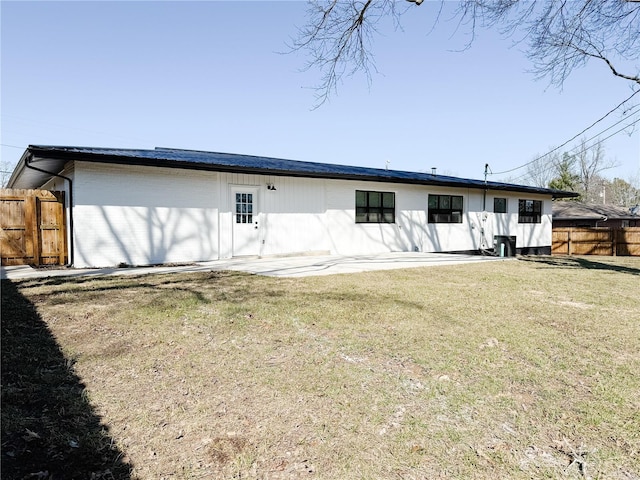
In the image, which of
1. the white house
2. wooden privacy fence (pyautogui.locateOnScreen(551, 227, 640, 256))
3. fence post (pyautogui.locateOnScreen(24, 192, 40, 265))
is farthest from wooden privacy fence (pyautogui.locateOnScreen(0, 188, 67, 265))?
wooden privacy fence (pyautogui.locateOnScreen(551, 227, 640, 256))

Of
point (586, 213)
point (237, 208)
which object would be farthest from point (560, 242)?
point (237, 208)

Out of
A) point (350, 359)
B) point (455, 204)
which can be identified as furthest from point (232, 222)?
point (455, 204)

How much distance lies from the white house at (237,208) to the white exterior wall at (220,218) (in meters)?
0.02

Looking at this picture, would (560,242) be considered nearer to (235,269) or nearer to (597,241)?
(597,241)

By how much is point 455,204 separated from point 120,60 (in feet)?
47.7

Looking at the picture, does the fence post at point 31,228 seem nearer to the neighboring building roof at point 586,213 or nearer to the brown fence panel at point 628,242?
the brown fence panel at point 628,242

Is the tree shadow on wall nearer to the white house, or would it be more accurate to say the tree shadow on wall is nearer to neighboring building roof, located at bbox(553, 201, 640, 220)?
the white house

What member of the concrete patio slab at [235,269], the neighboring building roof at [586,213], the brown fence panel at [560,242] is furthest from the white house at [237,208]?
the neighboring building roof at [586,213]

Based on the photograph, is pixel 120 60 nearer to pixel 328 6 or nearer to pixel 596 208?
pixel 328 6

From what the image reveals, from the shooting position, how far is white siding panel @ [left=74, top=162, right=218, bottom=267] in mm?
8984

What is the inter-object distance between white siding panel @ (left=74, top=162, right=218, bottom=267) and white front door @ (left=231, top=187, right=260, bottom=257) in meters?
0.62

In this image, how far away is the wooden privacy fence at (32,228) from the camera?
9359 millimetres

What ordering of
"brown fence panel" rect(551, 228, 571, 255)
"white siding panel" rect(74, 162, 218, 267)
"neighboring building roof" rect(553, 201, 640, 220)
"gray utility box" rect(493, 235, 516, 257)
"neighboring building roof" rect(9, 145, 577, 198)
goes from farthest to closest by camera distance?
"neighboring building roof" rect(553, 201, 640, 220) < "brown fence panel" rect(551, 228, 571, 255) < "gray utility box" rect(493, 235, 516, 257) < "white siding panel" rect(74, 162, 218, 267) < "neighboring building roof" rect(9, 145, 577, 198)

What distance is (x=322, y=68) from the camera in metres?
8.26
